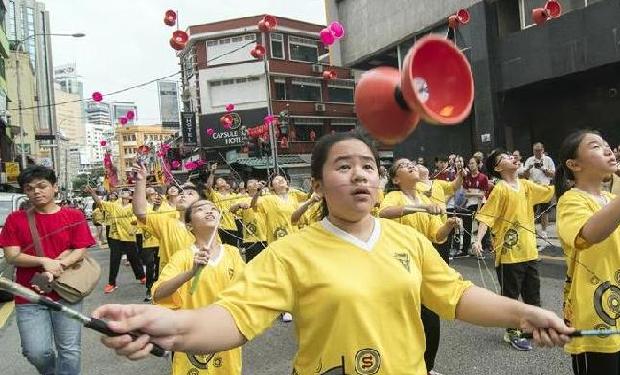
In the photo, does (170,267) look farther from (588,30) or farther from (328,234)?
(588,30)

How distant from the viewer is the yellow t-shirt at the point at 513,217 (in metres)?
5.26

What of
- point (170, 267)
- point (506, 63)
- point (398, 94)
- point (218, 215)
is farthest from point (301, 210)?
point (506, 63)

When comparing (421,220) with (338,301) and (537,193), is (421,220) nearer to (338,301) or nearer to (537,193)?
(537,193)

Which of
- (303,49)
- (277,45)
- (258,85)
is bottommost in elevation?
(258,85)

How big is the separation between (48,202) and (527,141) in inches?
618

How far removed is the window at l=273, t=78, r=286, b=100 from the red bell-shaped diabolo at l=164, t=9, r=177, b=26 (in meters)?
26.0

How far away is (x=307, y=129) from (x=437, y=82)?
36.8 m

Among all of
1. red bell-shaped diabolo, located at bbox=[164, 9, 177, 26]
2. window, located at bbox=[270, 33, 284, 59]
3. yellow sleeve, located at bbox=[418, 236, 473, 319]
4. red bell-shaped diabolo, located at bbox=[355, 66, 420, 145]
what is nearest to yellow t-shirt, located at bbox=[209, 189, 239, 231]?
red bell-shaped diabolo, located at bbox=[164, 9, 177, 26]

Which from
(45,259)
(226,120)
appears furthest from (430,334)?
(226,120)

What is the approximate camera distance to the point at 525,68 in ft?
51.9

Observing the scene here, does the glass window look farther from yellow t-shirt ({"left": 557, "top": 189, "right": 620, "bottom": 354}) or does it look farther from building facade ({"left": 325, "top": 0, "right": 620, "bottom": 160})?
yellow t-shirt ({"left": 557, "top": 189, "right": 620, "bottom": 354})

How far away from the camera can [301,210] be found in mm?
6082

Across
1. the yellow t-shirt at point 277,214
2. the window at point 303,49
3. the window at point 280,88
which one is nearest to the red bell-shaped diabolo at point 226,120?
the window at point 280,88

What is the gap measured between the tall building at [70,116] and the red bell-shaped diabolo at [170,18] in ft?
196
